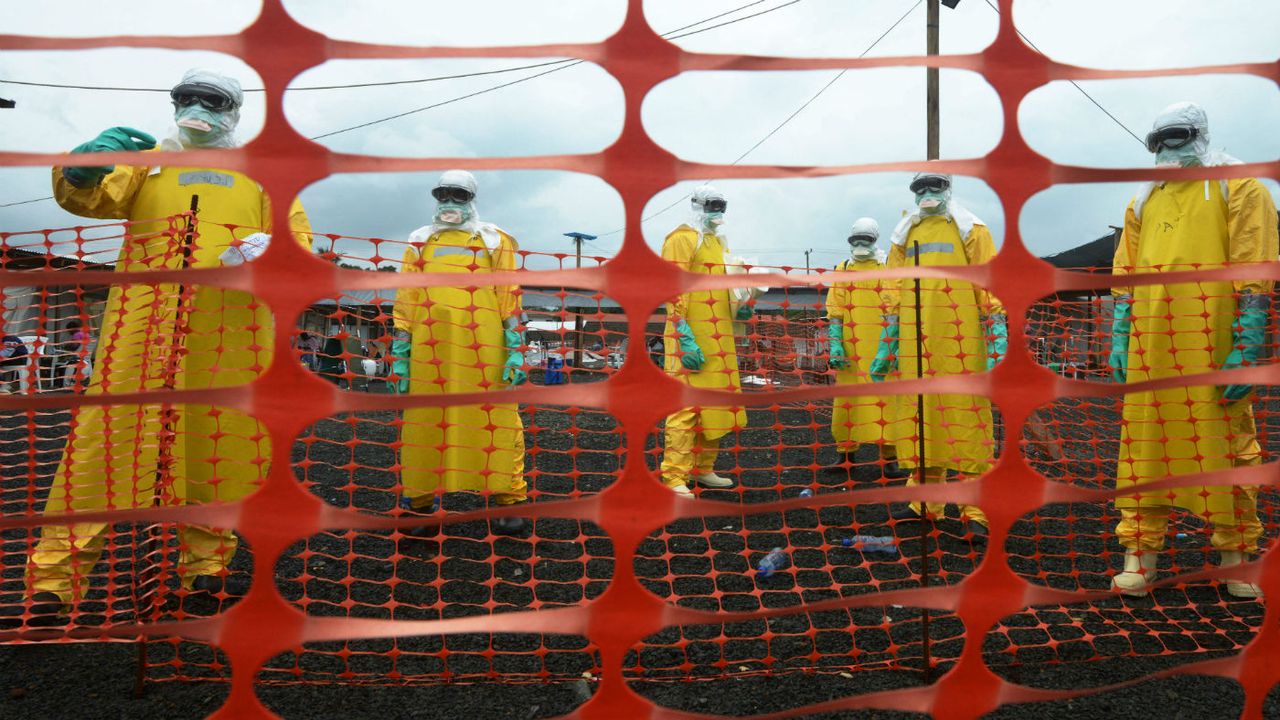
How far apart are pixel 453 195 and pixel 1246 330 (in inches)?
136

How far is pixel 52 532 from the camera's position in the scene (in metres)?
2.12

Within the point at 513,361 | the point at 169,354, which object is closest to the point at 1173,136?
the point at 513,361

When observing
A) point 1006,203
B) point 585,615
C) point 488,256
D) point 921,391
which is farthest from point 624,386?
point 488,256

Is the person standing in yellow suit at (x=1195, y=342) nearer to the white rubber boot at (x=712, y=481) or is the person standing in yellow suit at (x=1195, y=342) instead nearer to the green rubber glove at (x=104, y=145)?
the white rubber boot at (x=712, y=481)

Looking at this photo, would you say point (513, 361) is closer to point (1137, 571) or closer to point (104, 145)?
point (104, 145)

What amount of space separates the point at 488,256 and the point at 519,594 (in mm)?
1641

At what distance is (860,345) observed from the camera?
501 centimetres

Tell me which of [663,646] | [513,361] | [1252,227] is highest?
[1252,227]

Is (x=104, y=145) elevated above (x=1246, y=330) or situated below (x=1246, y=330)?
above

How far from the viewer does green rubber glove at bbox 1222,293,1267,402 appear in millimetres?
2385

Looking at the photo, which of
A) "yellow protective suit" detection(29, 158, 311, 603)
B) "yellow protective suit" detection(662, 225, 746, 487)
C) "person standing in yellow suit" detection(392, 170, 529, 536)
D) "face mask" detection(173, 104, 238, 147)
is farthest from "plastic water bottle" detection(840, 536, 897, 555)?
"face mask" detection(173, 104, 238, 147)

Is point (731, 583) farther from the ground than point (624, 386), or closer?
closer

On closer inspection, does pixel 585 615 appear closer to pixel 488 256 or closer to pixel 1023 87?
pixel 1023 87

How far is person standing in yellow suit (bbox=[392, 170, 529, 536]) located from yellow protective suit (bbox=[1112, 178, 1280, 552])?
2.66 metres
